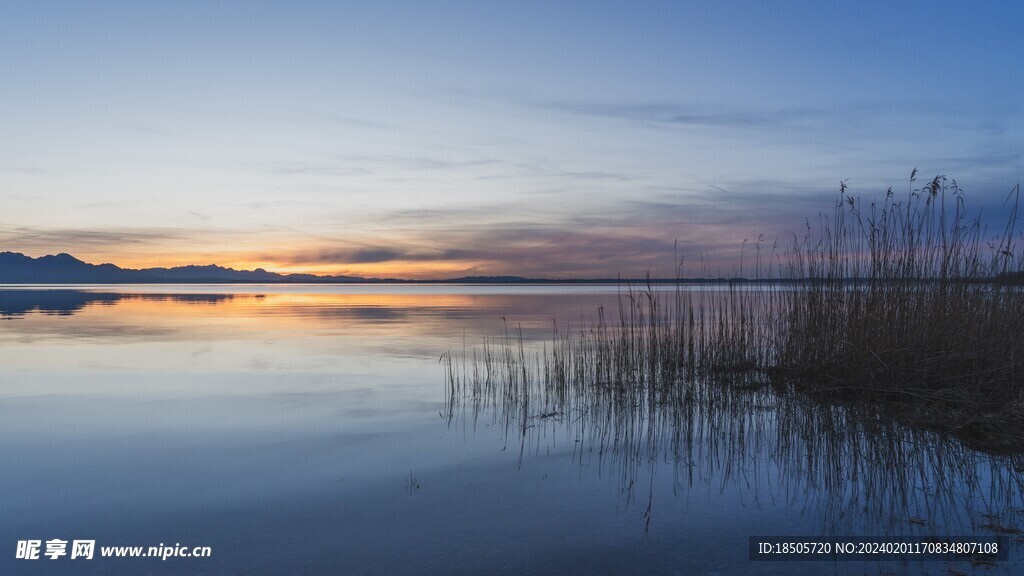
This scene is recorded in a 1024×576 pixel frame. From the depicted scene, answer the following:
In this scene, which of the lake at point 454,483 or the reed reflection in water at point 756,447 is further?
the reed reflection in water at point 756,447

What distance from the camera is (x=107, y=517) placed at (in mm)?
4051

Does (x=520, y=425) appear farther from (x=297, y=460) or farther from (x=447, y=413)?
(x=297, y=460)

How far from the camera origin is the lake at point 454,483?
3.50 metres

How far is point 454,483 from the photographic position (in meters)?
4.74

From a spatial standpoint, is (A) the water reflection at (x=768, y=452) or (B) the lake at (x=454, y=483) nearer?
(B) the lake at (x=454, y=483)

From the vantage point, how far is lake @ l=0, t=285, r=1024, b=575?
11.5 feet
